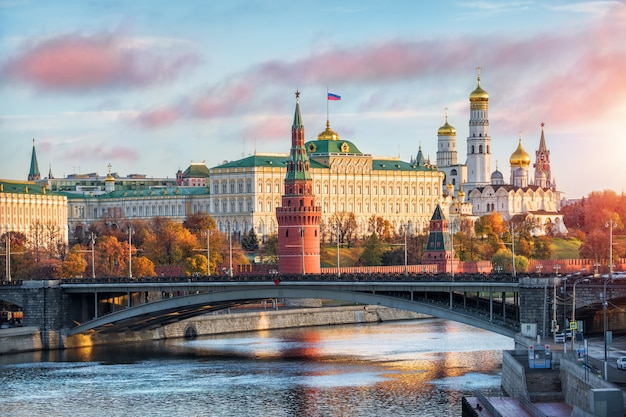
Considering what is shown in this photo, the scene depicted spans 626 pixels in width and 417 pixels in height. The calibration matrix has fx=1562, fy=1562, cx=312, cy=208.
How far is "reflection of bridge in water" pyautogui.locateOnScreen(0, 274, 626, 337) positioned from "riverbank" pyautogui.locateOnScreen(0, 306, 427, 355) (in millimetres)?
967

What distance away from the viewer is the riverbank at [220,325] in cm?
10531

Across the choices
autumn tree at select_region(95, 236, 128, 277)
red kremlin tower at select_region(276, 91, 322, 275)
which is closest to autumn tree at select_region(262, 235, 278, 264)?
autumn tree at select_region(95, 236, 128, 277)

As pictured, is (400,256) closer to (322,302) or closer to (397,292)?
(322,302)

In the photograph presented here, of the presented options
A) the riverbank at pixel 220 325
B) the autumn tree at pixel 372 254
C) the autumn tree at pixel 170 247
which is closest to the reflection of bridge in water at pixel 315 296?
the riverbank at pixel 220 325

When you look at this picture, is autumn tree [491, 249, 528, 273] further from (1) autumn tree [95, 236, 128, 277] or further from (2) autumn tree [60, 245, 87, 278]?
(2) autumn tree [60, 245, 87, 278]

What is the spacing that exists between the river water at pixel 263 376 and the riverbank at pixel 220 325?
1.97 meters

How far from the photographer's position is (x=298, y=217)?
14488 cm

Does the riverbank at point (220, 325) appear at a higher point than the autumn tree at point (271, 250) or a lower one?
lower

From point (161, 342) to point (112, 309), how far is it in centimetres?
427

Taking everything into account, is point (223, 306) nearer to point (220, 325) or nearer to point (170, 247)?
point (220, 325)

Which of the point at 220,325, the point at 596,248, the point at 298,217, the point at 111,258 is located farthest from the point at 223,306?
the point at 596,248

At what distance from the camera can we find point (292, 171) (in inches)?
5842

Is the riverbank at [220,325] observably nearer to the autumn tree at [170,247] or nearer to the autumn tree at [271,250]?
the autumn tree at [170,247]

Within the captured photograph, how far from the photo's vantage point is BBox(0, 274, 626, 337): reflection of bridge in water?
267 ft
